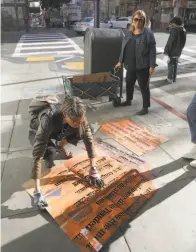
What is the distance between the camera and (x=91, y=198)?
2.67 meters

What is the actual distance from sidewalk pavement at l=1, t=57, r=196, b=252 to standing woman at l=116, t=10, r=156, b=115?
65cm

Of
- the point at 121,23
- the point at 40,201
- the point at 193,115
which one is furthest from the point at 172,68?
the point at 121,23

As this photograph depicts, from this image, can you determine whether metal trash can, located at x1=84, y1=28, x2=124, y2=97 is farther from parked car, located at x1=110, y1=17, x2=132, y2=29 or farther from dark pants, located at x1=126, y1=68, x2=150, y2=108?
parked car, located at x1=110, y1=17, x2=132, y2=29

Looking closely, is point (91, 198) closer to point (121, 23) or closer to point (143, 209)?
point (143, 209)

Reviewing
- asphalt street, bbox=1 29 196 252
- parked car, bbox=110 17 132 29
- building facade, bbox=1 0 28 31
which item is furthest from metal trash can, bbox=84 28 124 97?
building facade, bbox=1 0 28 31

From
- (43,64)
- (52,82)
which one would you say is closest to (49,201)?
(52,82)

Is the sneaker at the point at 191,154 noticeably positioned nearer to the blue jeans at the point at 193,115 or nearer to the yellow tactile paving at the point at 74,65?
the blue jeans at the point at 193,115

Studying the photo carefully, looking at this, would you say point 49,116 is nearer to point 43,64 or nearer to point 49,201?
point 49,201

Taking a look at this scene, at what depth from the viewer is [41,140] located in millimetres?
2420

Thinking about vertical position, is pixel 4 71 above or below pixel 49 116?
below

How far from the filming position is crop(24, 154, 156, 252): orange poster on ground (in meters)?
2.31

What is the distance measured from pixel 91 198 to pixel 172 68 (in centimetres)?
521

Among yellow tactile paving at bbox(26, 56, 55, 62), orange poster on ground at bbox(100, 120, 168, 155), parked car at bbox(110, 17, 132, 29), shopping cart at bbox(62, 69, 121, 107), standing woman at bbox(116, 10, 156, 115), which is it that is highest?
parked car at bbox(110, 17, 132, 29)

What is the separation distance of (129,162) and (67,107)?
1.42 metres
